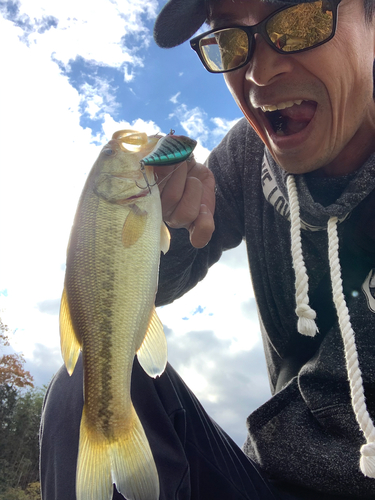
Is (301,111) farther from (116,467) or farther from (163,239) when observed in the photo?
(116,467)

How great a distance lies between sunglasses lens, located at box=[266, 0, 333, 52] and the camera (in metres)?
1.95

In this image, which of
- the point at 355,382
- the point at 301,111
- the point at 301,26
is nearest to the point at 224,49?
the point at 301,26

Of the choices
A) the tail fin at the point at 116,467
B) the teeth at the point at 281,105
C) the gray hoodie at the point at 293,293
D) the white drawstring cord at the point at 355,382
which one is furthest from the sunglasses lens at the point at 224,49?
the tail fin at the point at 116,467

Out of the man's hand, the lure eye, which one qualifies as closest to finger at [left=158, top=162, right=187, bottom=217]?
the man's hand

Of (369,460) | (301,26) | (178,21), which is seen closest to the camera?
(369,460)

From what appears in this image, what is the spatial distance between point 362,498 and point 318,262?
1184mm

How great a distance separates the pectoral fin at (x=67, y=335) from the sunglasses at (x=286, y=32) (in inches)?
65.8

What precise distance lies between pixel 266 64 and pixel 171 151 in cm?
97

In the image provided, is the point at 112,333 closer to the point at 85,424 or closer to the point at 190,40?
the point at 85,424

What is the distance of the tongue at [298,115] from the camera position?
2.22 meters

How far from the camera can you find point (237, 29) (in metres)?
2.18

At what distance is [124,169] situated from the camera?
1.81m

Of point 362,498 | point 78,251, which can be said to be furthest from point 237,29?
point 362,498

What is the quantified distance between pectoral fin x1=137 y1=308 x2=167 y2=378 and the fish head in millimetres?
548
